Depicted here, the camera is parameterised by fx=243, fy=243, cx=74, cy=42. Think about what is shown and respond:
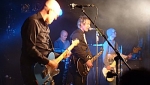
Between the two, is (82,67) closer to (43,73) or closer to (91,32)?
(43,73)

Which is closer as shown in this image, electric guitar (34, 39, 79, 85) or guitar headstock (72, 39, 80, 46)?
electric guitar (34, 39, 79, 85)

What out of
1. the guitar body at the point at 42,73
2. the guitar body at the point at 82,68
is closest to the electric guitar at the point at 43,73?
the guitar body at the point at 42,73

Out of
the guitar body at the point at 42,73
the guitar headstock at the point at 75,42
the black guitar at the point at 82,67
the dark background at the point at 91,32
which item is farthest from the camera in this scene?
the dark background at the point at 91,32

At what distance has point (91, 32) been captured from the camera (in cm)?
743

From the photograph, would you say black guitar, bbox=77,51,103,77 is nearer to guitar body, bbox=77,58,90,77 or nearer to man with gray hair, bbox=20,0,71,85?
guitar body, bbox=77,58,90,77

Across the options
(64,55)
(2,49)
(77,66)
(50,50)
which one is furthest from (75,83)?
(2,49)

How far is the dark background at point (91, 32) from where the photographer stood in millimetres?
6582

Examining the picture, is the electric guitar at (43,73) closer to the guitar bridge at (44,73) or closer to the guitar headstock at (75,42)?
the guitar bridge at (44,73)

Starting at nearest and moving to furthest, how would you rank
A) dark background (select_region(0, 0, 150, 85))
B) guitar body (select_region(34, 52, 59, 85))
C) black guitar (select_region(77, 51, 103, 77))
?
guitar body (select_region(34, 52, 59, 85))
black guitar (select_region(77, 51, 103, 77))
dark background (select_region(0, 0, 150, 85))

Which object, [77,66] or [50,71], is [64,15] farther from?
[50,71]

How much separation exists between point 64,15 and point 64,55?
3.32 meters

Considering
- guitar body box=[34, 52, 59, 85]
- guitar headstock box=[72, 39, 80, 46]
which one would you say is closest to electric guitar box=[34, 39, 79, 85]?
guitar body box=[34, 52, 59, 85]

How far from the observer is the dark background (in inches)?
259

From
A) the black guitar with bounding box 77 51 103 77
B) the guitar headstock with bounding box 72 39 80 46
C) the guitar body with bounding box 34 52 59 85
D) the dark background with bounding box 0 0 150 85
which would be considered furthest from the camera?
the dark background with bounding box 0 0 150 85
